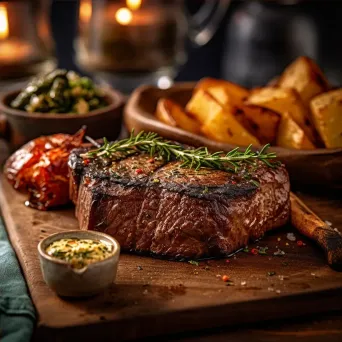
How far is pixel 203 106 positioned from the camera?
346cm

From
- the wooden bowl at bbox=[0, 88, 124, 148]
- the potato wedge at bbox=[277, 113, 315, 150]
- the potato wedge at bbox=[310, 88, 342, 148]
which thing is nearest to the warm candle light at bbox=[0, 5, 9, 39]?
the wooden bowl at bbox=[0, 88, 124, 148]

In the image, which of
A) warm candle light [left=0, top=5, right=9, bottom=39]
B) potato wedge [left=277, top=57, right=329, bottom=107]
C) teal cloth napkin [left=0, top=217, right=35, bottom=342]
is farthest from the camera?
warm candle light [left=0, top=5, right=9, bottom=39]

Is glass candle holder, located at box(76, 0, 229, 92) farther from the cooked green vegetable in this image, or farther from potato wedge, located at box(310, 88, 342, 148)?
potato wedge, located at box(310, 88, 342, 148)

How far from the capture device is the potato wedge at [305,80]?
3604 millimetres

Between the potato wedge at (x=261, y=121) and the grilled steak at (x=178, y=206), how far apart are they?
1.92 feet

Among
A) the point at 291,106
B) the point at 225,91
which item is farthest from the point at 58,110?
the point at 291,106

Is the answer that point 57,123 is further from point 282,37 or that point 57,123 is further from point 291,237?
point 282,37

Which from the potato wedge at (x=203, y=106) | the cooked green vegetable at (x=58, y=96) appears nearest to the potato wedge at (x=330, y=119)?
the potato wedge at (x=203, y=106)

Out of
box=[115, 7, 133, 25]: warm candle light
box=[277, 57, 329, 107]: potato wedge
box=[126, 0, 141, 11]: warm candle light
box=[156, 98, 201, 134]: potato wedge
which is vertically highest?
box=[126, 0, 141, 11]: warm candle light

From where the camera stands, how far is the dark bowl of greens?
345 cm

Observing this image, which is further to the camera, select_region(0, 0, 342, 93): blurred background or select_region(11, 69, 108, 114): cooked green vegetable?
select_region(0, 0, 342, 93): blurred background

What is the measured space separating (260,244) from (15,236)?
0.99 metres

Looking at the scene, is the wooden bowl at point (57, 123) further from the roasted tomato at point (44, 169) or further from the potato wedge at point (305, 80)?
the potato wedge at point (305, 80)

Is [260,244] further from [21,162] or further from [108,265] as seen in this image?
[21,162]
